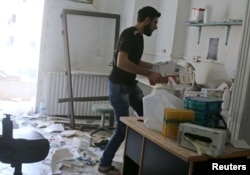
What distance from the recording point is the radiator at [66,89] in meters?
4.50

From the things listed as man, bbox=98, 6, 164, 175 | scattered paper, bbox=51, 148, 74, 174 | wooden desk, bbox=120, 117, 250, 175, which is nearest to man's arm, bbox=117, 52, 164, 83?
man, bbox=98, 6, 164, 175

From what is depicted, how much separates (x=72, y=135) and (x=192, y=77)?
6.18 feet

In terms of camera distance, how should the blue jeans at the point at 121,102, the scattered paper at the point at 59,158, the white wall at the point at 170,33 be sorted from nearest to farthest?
Result: the blue jeans at the point at 121,102 < the scattered paper at the point at 59,158 < the white wall at the point at 170,33

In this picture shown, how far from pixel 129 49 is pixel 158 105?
809mm

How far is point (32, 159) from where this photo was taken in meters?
1.60

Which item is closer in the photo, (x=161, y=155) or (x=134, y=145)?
(x=161, y=155)

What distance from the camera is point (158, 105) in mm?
1729

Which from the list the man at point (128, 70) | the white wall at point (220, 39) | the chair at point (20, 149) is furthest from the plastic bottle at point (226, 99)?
the chair at point (20, 149)

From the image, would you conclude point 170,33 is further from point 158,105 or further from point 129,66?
point 158,105

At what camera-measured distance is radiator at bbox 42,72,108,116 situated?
4.50m

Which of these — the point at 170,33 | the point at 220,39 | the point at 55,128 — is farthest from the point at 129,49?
the point at 55,128

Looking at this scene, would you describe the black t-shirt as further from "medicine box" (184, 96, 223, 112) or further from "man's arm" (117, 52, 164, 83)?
"medicine box" (184, 96, 223, 112)

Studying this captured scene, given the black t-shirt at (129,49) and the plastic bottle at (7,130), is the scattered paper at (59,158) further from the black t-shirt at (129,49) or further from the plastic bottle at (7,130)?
the plastic bottle at (7,130)

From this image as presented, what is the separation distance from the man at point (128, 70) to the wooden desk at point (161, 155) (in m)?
0.52
